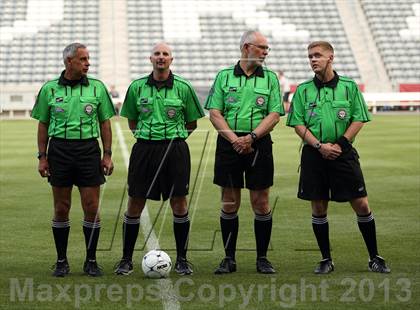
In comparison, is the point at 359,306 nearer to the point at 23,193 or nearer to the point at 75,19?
the point at 23,193

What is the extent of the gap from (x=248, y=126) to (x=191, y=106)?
51 centimetres

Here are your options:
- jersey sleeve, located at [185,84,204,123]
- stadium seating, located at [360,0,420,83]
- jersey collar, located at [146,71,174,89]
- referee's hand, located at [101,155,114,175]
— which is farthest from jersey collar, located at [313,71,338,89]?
stadium seating, located at [360,0,420,83]

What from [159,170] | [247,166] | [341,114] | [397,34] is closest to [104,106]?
[159,170]

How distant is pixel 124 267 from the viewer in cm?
768

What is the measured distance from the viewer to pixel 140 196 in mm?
7785

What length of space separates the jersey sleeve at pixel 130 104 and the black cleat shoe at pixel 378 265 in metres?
2.25

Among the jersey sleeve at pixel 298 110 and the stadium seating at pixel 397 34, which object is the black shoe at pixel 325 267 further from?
the stadium seating at pixel 397 34

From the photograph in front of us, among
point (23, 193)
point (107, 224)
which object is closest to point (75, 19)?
point (23, 193)

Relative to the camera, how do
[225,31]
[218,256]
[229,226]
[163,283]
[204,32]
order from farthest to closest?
[225,31] → [204,32] → [218,256] → [229,226] → [163,283]

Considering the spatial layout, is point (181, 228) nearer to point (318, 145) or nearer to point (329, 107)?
point (318, 145)

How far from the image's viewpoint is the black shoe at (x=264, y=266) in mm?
7621

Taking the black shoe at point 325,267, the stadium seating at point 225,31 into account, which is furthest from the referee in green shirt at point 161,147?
the stadium seating at point 225,31

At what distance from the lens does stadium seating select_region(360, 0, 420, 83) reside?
163ft

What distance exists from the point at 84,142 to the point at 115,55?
140 ft
